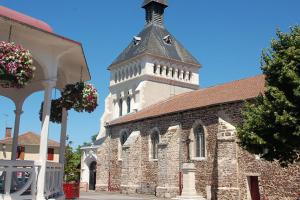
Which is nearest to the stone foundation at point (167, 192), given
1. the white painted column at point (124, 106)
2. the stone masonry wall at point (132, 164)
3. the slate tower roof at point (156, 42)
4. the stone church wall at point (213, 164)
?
the stone church wall at point (213, 164)

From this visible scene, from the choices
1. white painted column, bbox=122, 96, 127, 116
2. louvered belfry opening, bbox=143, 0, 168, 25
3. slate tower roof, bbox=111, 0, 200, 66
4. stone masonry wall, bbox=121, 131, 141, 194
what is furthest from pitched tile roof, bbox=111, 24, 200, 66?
stone masonry wall, bbox=121, 131, 141, 194

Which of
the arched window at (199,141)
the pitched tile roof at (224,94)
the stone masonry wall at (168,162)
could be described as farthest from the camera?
the stone masonry wall at (168,162)

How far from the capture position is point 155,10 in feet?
144

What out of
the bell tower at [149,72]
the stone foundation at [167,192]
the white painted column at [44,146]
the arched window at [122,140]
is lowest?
the stone foundation at [167,192]

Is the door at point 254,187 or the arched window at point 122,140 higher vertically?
the arched window at point 122,140

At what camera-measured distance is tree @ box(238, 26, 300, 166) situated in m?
11.2

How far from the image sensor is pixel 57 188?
910cm

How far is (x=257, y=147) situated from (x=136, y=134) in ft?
55.5

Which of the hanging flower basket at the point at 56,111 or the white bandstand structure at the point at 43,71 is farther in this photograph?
the hanging flower basket at the point at 56,111

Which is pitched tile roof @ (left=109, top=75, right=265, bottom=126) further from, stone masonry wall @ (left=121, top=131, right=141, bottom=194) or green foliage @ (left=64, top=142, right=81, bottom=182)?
green foliage @ (left=64, top=142, right=81, bottom=182)

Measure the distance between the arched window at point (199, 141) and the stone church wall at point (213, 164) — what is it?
428mm

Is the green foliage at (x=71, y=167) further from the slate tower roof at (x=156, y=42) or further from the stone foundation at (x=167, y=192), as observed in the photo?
the stone foundation at (x=167, y=192)

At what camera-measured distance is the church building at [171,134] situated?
784 inches

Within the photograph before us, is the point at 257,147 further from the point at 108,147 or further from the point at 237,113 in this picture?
the point at 108,147
